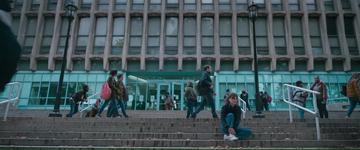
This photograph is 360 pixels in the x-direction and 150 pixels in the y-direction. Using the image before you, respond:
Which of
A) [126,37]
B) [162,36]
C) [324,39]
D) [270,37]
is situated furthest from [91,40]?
[324,39]

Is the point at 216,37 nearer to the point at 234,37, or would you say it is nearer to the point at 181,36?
the point at 234,37

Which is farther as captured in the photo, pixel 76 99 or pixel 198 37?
pixel 198 37

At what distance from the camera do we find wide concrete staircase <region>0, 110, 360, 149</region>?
558cm

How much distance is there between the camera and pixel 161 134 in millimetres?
6285

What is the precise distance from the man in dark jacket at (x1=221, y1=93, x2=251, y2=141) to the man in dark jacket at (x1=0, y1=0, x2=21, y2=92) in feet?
15.2

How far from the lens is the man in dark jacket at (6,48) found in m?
1.72

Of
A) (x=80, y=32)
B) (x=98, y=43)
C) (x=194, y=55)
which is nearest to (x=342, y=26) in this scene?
(x=194, y=55)

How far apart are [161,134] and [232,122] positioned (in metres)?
1.63

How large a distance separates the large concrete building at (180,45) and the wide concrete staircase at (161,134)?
17189mm

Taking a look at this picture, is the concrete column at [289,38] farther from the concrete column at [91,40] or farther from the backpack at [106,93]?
the backpack at [106,93]

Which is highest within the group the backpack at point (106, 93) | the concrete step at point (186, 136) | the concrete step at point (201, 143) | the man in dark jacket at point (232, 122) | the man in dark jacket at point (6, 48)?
the backpack at point (106, 93)

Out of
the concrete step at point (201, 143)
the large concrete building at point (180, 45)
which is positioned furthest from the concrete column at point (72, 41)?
the concrete step at point (201, 143)

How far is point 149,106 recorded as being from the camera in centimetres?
2494

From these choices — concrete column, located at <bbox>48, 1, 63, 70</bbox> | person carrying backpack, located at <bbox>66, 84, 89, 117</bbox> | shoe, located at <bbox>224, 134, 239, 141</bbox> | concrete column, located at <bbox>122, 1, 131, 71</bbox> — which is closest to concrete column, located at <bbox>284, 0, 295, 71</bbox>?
concrete column, located at <bbox>122, 1, 131, 71</bbox>
